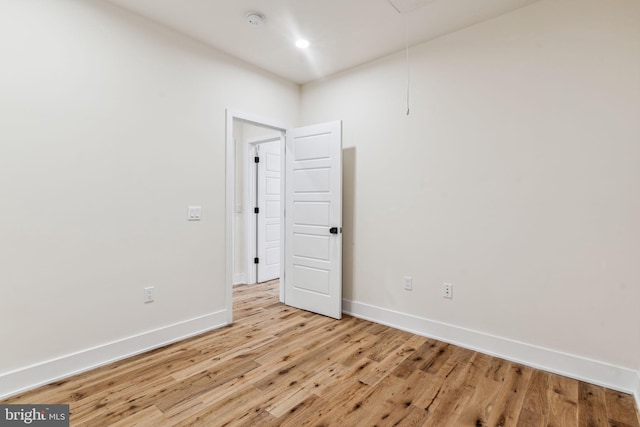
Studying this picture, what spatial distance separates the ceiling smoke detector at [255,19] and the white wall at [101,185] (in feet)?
2.10

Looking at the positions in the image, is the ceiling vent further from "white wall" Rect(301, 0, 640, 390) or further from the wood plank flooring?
the wood plank flooring

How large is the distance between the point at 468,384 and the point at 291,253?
7.28 feet

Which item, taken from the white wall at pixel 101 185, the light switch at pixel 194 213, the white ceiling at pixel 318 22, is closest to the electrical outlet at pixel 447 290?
the white wall at pixel 101 185

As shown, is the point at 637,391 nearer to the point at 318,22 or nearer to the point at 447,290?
the point at 447,290

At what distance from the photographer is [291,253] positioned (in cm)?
377

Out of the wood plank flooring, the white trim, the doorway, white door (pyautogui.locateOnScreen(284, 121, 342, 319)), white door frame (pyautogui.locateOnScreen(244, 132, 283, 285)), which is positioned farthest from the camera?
white door frame (pyautogui.locateOnScreen(244, 132, 283, 285))

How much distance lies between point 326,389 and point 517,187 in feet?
6.75

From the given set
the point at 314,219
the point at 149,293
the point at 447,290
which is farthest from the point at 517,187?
the point at 149,293

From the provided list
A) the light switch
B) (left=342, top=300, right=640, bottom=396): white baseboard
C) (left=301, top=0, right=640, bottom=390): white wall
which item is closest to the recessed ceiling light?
(left=301, top=0, right=640, bottom=390): white wall

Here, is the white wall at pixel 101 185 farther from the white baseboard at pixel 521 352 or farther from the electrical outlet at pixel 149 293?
the white baseboard at pixel 521 352

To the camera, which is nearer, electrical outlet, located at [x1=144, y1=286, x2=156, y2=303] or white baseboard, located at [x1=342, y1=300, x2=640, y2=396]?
white baseboard, located at [x1=342, y1=300, x2=640, y2=396]

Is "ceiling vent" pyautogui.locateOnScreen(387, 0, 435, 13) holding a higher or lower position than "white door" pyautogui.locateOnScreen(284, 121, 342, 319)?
higher

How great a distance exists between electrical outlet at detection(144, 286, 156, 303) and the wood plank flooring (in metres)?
0.43

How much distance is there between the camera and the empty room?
Answer: 201cm
